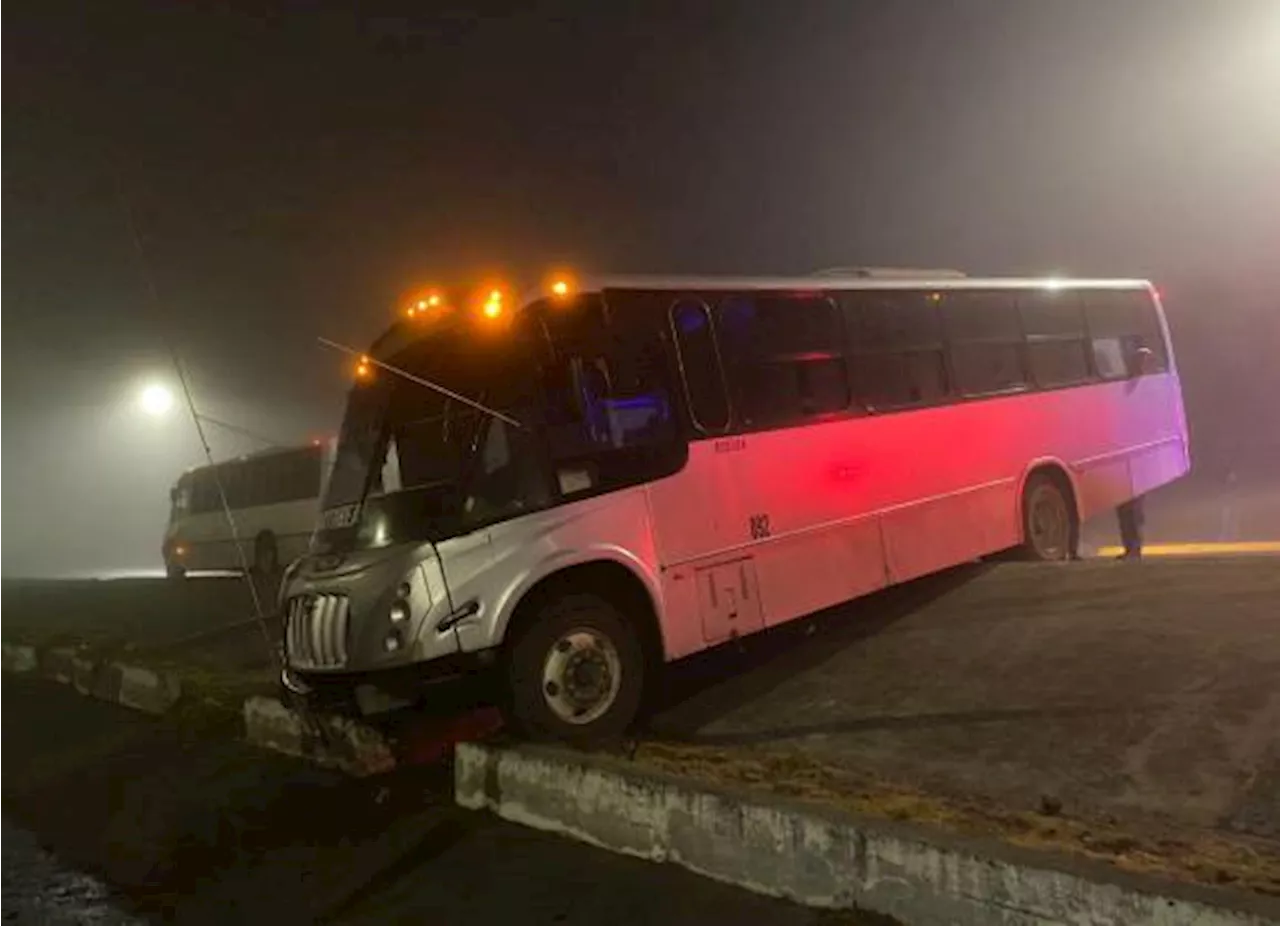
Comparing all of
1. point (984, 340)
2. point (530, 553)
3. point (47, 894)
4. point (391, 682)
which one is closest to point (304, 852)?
point (391, 682)

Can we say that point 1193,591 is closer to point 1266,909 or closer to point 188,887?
point 1266,909

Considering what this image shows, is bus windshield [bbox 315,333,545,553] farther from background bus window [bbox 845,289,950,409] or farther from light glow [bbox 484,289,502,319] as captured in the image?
background bus window [bbox 845,289,950,409]

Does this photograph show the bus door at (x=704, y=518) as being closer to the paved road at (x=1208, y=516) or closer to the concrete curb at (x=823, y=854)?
the concrete curb at (x=823, y=854)

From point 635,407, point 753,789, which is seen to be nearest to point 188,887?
point 753,789

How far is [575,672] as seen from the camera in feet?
20.1

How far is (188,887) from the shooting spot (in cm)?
517

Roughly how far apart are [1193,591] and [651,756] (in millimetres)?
4217

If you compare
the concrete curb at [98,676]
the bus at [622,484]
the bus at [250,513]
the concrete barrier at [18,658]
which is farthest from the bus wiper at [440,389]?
the bus at [250,513]

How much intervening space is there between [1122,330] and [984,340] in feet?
9.77

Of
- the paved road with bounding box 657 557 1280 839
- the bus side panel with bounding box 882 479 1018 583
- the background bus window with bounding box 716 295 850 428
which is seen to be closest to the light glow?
the background bus window with bounding box 716 295 850 428

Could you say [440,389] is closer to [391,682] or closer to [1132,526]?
[391,682]

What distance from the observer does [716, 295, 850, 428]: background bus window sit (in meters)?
7.48

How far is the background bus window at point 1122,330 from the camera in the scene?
11422mm

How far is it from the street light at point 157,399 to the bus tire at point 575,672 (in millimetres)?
33481
